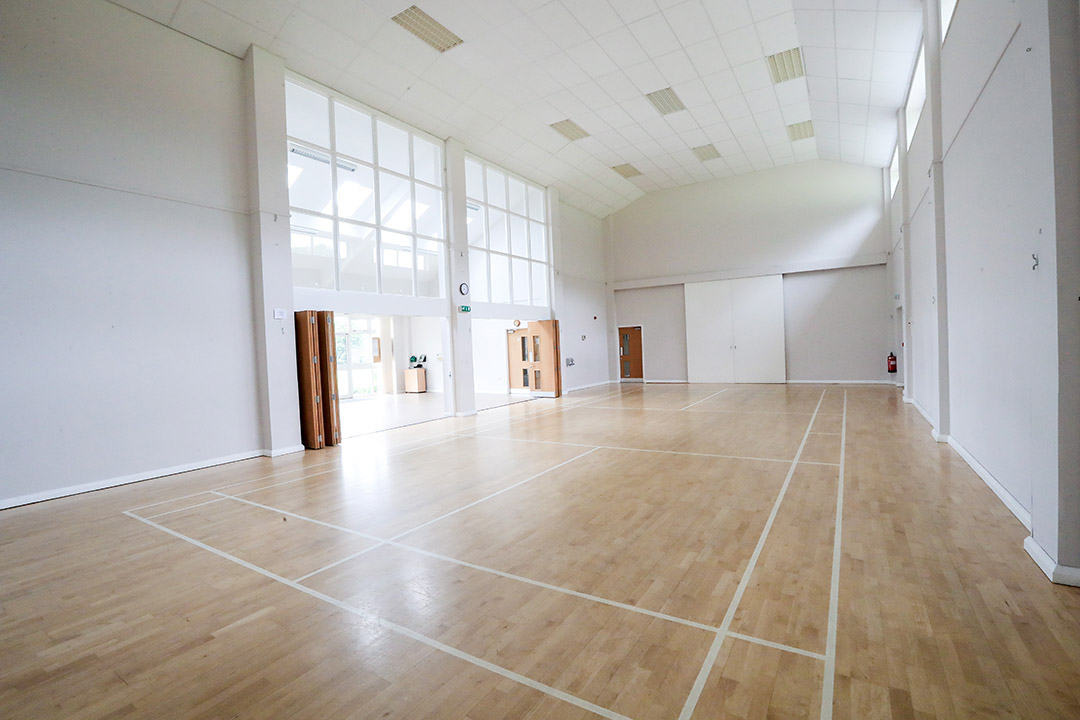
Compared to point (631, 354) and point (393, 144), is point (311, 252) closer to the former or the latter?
point (393, 144)

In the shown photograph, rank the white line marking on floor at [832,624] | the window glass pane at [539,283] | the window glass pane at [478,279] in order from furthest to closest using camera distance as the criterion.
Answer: the window glass pane at [478,279], the window glass pane at [539,283], the white line marking on floor at [832,624]

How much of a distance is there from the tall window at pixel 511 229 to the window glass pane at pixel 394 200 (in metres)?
1.72

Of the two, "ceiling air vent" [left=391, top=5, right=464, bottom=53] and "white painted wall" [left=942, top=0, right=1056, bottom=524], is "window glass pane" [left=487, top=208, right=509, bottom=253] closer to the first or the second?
"ceiling air vent" [left=391, top=5, right=464, bottom=53]

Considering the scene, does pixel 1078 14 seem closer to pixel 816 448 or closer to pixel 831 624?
pixel 831 624

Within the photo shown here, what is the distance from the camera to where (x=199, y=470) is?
6.71 metres

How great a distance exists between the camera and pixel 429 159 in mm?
11320

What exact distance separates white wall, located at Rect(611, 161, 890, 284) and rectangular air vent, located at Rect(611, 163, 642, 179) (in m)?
2.01

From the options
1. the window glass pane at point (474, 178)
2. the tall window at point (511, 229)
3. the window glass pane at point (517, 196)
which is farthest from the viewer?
the window glass pane at point (517, 196)

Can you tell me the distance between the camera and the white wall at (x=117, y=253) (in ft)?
17.5

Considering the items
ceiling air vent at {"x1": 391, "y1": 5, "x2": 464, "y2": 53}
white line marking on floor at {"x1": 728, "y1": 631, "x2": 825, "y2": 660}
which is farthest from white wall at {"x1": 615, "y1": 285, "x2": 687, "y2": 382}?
white line marking on floor at {"x1": 728, "y1": 631, "x2": 825, "y2": 660}

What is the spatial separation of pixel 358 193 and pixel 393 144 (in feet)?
8.85

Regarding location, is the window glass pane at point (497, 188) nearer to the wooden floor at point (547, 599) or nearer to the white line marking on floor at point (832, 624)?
the wooden floor at point (547, 599)

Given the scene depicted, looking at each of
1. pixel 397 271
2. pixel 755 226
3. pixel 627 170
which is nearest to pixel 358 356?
pixel 397 271

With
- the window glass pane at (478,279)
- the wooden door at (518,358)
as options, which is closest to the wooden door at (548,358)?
the wooden door at (518,358)
